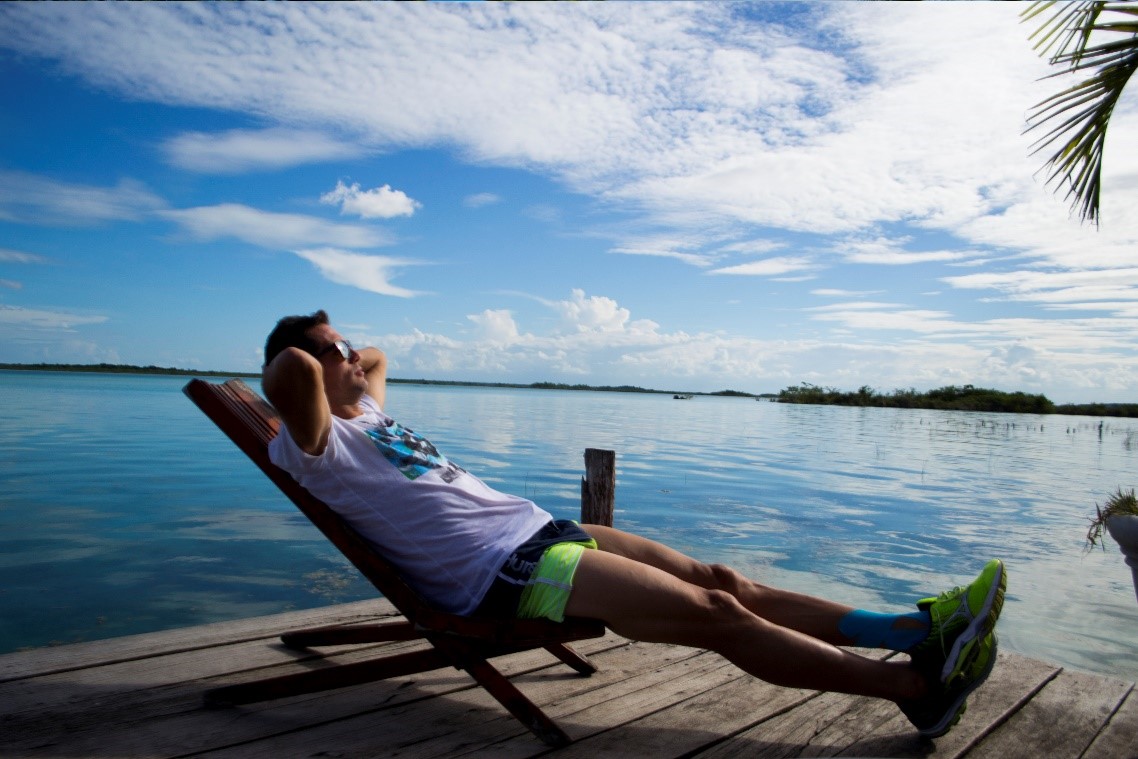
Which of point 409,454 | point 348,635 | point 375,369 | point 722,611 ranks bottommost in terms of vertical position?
point 348,635

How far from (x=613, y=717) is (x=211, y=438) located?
2087 cm

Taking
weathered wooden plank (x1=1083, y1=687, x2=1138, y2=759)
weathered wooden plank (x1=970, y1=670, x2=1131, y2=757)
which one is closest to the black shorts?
weathered wooden plank (x1=970, y1=670, x2=1131, y2=757)

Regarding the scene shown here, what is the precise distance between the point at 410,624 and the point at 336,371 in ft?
3.25

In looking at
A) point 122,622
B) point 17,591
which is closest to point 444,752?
point 122,622

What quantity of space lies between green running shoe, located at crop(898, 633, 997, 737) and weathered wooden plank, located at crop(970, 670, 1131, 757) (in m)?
0.22

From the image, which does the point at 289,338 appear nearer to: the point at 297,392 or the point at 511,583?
the point at 297,392

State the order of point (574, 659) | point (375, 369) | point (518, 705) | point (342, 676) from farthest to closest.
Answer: point (375, 369) < point (574, 659) < point (342, 676) < point (518, 705)

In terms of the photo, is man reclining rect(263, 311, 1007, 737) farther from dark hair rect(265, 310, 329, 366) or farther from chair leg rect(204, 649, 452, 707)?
chair leg rect(204, 649, 452, 707)

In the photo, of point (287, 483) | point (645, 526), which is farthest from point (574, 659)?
point (645, 526)

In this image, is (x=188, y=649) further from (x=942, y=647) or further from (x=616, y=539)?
(x=942, y=647)

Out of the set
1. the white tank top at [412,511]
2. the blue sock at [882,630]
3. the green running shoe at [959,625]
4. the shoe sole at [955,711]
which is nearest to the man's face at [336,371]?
the white tank top at [412,511]

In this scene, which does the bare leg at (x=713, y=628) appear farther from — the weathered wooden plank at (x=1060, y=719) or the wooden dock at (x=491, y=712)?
the weathered wooden plank at (x=1060, y=719)

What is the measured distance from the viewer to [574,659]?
3.25 m

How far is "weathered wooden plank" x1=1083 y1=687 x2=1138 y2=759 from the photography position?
9.08ft
